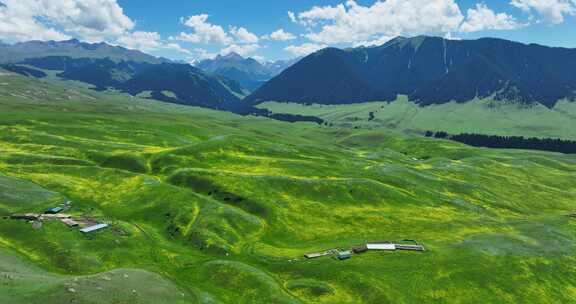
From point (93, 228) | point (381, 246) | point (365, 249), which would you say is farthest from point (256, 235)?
point (93, 228)

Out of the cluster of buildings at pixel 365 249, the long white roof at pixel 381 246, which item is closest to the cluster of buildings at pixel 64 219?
the cluster of buildings at pixel 365 249

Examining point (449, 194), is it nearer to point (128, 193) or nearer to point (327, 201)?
point (327, 201)

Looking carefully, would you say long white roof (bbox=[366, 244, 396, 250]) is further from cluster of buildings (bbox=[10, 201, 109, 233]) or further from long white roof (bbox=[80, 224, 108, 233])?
long white roof (bbox=[80, 224, 108, 233])

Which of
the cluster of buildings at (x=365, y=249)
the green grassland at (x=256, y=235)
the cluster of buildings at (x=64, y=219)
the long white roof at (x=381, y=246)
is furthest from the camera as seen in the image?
the long white roof at (x=381, y=246)

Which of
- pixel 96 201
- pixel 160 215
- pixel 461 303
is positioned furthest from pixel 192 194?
pixel 461 303

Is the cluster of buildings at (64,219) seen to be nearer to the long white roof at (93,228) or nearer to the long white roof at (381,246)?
the long white roof at (93,228)

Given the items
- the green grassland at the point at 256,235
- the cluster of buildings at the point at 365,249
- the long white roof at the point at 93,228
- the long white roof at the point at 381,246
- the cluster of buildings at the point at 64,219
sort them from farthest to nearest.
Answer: the long white roof at the point at 381,246 < the cluster of buildings at the point at 64,219 < the long white roof at the point at 93,228 < the cluster of buildings at the point at 365,249 < the green grassland at the point at 256,235

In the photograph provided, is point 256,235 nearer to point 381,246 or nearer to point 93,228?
point 381,246

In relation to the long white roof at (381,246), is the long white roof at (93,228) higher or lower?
lower
